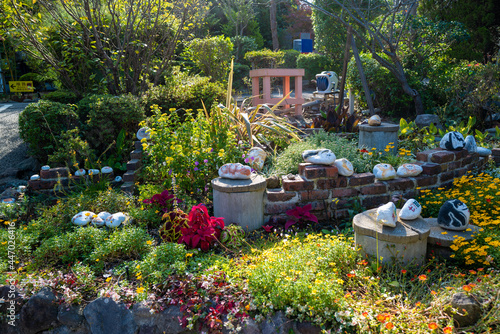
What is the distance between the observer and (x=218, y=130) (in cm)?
371

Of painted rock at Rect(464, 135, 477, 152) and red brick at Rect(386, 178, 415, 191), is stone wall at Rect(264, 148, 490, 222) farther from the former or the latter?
painted rock at Rect(464, 135, 477, 152)

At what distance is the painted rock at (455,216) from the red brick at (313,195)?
937 mm

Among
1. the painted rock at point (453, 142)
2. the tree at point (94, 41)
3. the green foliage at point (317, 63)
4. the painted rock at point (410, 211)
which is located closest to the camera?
the painted rock at point (410, 211)

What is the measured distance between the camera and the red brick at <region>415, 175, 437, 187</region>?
3.43 metres

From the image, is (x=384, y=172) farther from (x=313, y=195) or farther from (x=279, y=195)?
(x=279, y=195)

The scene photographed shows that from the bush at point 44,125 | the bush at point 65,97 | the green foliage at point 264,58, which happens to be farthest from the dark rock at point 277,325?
the green foliage at point 264,58

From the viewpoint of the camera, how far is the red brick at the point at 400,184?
3.32 m

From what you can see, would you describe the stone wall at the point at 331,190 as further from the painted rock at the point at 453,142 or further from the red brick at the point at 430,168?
the painted rock at the point at 453,142

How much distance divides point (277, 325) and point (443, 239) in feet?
4.14

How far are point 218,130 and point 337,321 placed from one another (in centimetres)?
221

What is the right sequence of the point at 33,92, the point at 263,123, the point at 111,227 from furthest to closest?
the point at 33,92
the point at 263,123
the point at 111,227

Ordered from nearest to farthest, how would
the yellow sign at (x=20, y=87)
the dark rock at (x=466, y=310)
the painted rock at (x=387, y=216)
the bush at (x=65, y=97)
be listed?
the dark rock at (x=466, y=310), the painted rock at (x=387, y=216), the bush at (x=65, y=97), the yellow sign at (x=20, y=87)

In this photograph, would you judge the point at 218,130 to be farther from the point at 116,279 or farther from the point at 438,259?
the point at 438,259

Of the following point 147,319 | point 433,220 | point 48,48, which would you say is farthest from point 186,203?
point 48,48
